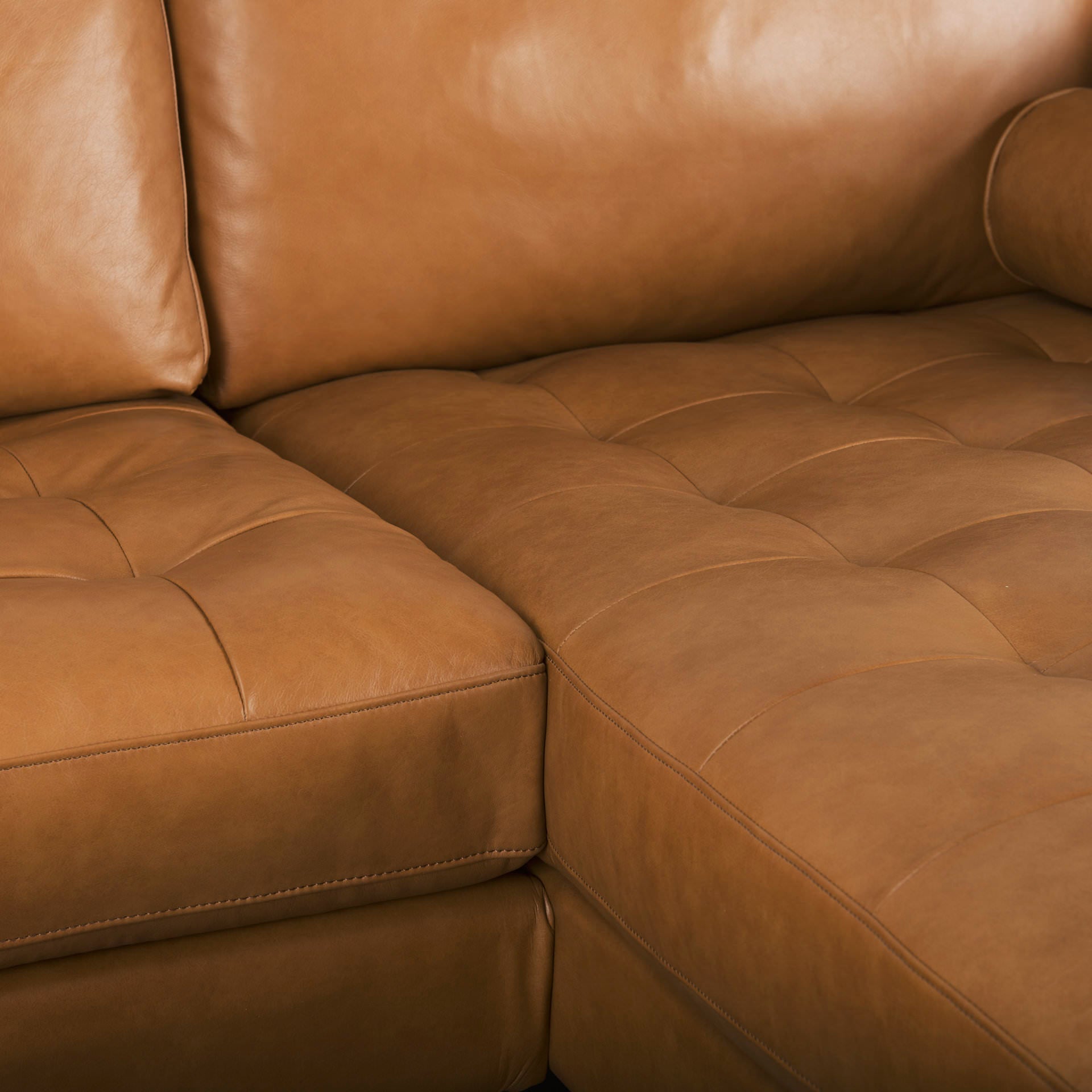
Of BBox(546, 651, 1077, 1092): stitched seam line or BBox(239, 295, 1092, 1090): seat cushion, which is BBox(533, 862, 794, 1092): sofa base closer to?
BBox(239, 295, 1092, 1090): seat cushion

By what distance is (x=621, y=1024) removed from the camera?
96 centimetres

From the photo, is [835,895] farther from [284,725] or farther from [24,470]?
[24,470]

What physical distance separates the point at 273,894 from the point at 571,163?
0.99 m

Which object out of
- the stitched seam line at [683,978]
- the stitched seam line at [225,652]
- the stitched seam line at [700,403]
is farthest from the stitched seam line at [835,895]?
the stitched seam line at [700,403]

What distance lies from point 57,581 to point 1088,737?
2.33 feet

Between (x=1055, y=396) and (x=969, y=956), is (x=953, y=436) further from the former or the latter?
(x=969, y=956)

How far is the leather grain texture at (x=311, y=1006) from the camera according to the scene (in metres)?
0.86

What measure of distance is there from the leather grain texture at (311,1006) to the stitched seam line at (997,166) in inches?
48.4

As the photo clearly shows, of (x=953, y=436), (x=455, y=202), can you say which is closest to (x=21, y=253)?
(x=455, y=202)

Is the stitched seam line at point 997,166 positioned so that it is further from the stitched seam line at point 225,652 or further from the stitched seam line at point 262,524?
the stitched seam line at point 225,652

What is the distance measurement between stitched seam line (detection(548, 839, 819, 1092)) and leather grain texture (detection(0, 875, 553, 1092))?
0.08 metres

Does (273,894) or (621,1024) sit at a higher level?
(273,894)

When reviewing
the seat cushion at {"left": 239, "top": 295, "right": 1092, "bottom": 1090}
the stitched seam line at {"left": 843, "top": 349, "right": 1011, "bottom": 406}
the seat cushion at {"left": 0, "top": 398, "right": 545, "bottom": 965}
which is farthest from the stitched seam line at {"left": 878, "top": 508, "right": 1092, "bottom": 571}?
the stitched seam line at {"left": 843, "top": 349, "right": 1011, "bottom": 406}

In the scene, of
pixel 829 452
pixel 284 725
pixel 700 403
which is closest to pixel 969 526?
pixel 829 452
